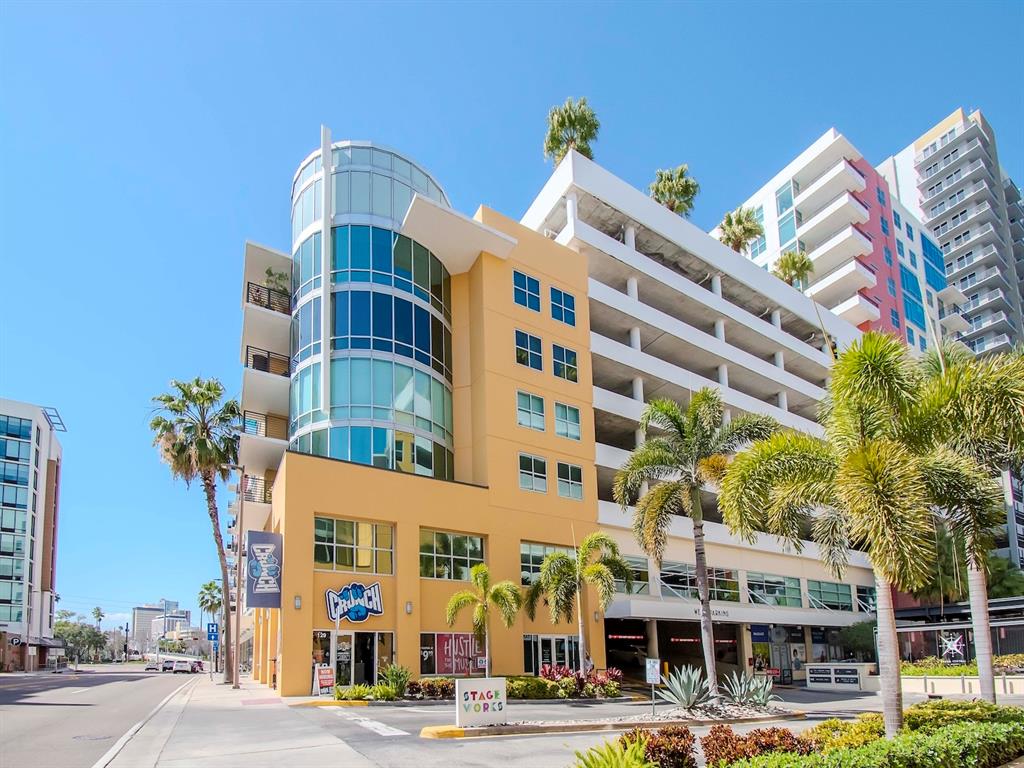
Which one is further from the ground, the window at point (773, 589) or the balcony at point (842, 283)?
the balcony at point (842, 283)

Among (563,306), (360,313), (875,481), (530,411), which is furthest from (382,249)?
(875,481)

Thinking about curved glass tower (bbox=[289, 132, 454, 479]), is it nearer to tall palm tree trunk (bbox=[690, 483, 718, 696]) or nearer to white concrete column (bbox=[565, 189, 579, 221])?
white concrete column (bbox=[565, 189, 579, 221])

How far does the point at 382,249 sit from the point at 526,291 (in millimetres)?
7318

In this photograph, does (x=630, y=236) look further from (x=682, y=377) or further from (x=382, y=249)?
(x=382, y=249)

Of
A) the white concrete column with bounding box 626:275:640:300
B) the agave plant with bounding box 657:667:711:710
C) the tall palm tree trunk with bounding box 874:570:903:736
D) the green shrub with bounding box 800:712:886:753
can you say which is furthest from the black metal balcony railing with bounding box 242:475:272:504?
the tall palm tree trunk with bounding box 874:570:903:736

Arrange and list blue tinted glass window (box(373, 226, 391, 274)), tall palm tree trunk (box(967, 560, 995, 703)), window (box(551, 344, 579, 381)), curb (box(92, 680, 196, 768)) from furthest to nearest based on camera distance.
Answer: window (box(551, 344, 579, 381)), blue tinted glass window (box(373, 226, 391, 274)), tall palm tree trunk (box(967, 560, 995, 703)), curb (box(92, 680, 196, 768))

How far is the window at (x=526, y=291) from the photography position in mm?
39656

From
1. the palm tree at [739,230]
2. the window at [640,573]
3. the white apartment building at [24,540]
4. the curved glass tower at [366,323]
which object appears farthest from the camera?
the white apartment building at [24,540]

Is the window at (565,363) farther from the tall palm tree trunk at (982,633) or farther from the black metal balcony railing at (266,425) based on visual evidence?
the tall palm tree trunk at (982,633)

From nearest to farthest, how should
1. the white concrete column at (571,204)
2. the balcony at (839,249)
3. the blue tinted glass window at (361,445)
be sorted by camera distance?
the blue tinted glass window at (361,445)
the white concrete column at (571,204)
the balcony at (839,249)

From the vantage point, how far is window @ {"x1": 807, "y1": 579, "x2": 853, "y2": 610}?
51.8m

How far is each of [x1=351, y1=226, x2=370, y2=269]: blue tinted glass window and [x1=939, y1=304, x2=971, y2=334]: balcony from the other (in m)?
68.9

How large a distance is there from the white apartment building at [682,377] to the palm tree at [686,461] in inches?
415

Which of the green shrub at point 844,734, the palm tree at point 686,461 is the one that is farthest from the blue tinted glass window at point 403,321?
the green shrub at point 844,734
